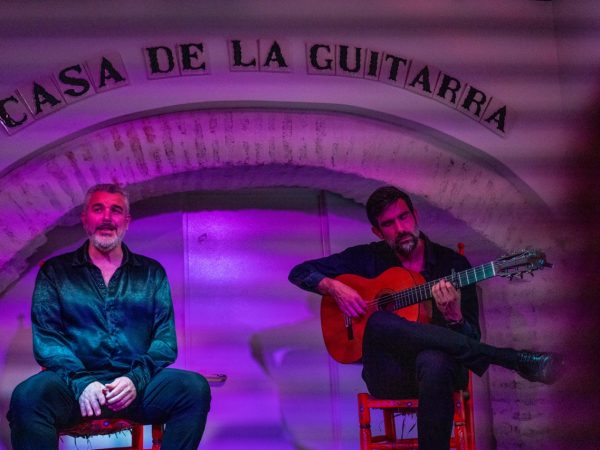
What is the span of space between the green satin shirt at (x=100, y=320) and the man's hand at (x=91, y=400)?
12 centimetres

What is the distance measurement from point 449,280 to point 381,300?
1.13 ft

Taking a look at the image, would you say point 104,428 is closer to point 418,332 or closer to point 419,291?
point 418,332

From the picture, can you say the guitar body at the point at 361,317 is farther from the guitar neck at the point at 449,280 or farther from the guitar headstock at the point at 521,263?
the guitar headstock at the point at 521,263

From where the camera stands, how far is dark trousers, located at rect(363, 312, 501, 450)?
9.17 ft

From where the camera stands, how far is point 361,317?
3.36m

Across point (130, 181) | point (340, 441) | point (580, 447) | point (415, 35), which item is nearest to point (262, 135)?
point (130, 181)

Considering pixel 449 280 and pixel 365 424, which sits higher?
pixel 449 280

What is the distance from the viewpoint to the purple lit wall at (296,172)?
3.72 m

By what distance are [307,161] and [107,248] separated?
1.21 m

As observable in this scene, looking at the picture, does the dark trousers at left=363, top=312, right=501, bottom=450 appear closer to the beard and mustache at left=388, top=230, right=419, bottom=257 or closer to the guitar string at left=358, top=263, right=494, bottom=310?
the guitar string at left=358, top=263, right=494, bottom=310

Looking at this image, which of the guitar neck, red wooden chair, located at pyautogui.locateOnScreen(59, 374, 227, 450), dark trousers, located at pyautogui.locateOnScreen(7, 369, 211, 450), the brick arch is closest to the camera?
dark trousers, located at pyautogui.locateOnScreen(7, 369, 211, 450)

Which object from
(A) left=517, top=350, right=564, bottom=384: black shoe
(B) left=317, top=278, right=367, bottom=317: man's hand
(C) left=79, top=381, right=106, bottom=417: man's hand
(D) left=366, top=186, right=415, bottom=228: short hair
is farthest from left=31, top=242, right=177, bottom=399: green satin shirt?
(A) left=517, top=350, right=564, bottom=384: black shoe

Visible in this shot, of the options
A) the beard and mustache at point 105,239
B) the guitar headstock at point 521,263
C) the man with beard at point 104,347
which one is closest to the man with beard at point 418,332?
the guitar headstock at point 521,263

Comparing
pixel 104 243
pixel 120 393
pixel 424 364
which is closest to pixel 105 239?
pixel 104 243
